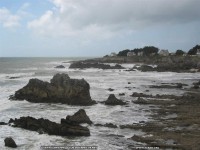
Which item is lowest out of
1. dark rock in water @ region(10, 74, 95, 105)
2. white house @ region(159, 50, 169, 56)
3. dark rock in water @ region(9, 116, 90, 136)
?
dark rock in water @ region(9, 116, 90, 136)

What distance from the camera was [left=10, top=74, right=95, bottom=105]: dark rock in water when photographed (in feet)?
117

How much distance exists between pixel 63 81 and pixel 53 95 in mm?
1779

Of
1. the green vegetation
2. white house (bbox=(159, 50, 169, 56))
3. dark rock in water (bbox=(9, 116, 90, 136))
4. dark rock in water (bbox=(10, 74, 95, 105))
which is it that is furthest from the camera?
white house (bbox=(159, 50, 169, 56))

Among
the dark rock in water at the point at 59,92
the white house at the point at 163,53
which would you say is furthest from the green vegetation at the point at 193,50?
the dark rock in water at the point at 59,92

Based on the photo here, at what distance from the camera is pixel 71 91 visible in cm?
3622

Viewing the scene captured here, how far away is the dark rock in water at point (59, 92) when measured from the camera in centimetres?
3562

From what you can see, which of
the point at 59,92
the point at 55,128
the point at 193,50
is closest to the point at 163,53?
the point at 193,50

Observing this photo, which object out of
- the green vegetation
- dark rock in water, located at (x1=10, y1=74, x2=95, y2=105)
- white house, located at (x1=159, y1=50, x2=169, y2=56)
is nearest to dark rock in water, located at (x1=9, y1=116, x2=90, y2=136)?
dark rock in water, located at (x1=10, y1=74, x2=95, y2=105)

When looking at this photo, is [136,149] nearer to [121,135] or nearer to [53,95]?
[121,135]

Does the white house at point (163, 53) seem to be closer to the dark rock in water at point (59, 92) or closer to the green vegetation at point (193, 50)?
the green vegetation at point (193, 50)

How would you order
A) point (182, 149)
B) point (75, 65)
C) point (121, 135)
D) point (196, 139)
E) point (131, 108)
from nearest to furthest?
point (182, 149) → point (196, 139) → point (121, 135) → point (131, 108) → point (75, 65)

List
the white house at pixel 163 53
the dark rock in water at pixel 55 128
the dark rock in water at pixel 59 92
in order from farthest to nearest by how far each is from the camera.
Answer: the white house at pixel 163 53
the dark rock in water at pixel 59 92
the dark rock in water at pixel 55 128

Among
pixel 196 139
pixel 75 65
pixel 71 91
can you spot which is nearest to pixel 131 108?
pixel 71 91

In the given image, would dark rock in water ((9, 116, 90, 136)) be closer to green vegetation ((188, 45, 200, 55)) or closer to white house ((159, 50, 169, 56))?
green vegetation ((188, 45, 200, 55))
